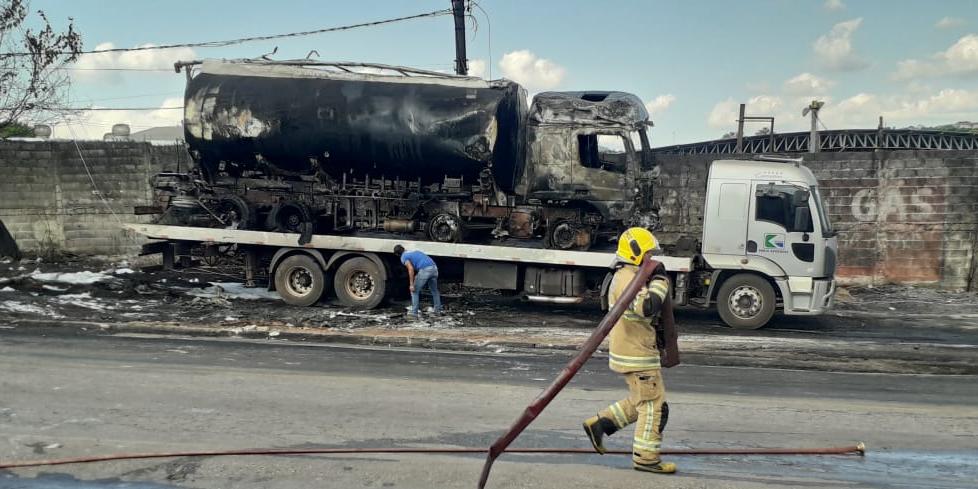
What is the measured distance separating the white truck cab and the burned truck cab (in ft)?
3.64

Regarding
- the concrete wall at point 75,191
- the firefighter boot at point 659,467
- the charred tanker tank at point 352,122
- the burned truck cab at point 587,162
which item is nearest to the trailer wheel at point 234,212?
the charred tanker tank at point 352,122

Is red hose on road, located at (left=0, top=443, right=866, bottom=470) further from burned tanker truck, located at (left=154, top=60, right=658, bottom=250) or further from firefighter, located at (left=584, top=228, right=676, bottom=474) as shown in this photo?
burned tanker truck, located at (left=154, top=60, right=658, bottom=250)

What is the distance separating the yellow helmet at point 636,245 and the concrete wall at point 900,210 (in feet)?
33.1

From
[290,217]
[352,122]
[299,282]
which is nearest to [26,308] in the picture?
[299,282]

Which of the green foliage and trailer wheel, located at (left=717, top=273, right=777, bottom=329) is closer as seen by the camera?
trailer wheel, located at (left=717, top=273, right=777, bottom=329)

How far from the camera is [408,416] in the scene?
18.6 ft

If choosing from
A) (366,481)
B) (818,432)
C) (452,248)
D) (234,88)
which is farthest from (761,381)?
(234,88)

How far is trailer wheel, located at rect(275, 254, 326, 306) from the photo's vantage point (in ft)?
37.3

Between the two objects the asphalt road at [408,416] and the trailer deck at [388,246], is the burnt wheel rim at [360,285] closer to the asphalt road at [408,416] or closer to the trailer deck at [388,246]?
the trailer deck at [388,246]

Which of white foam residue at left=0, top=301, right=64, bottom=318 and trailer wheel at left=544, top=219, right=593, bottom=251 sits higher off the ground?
trailer wheel at left=544, top=219, right=593, bottom=251

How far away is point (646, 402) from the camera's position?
14.2ft

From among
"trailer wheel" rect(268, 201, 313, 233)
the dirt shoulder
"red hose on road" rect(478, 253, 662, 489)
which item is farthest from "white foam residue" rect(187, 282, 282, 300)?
"red hose on road" rect(478, 253, 662, 489)

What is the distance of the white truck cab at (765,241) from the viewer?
1009cm

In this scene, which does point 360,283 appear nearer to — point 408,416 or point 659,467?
point 408,416
